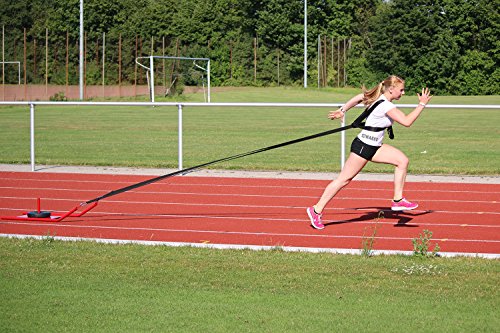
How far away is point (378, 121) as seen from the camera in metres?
10.0

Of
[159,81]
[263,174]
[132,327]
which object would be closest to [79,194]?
[263,174]

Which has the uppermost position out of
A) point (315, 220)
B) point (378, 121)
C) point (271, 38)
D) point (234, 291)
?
point (271, 38)

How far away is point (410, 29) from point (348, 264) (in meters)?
68.6

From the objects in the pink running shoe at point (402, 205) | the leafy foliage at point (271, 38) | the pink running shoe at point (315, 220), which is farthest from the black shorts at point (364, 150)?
the leafy foliage at point (271, 38)

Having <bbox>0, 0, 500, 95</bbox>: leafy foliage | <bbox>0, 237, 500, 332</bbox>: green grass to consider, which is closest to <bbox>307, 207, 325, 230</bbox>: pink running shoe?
<bbox>0, 237, 500, 332</bbox>: green grass

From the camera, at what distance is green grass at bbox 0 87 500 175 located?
754 inches

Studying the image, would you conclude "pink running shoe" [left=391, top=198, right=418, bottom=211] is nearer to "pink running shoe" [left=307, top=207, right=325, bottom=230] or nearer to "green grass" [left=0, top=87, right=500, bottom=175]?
"pink running shoe" [left=307, top=207, right=325, bottom=230]

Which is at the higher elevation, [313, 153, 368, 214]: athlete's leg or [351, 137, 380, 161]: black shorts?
[351, 137, 380, 161]: black shorts

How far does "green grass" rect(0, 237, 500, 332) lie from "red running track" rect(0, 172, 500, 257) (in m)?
0.82

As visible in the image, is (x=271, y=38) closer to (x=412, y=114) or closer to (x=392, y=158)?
(x=392, y=158)

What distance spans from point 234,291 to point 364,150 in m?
3.44

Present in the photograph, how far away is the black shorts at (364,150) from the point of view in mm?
10148

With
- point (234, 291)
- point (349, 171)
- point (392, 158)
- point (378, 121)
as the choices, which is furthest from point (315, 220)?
point (234, 291)

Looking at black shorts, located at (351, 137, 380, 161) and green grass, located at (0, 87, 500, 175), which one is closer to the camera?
black shorts, located at (351, 137, 380, 161)
